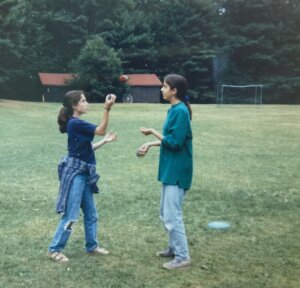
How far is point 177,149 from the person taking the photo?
476cm

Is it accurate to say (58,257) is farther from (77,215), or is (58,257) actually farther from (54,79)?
(54,79)

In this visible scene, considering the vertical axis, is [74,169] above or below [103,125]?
below

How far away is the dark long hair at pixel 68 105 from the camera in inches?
198

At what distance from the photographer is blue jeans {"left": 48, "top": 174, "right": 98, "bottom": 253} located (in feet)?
16.3

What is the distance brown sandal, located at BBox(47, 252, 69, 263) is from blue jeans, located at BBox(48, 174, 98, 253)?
3 centimetres

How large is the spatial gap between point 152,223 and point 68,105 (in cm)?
232

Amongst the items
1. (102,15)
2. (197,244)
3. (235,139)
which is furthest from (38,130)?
(102,15)

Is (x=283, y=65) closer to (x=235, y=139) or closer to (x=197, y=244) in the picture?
(x=235, y=139)

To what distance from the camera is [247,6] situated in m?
56.6

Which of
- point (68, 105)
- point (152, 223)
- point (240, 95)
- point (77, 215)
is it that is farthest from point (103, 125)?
point (240, 95)

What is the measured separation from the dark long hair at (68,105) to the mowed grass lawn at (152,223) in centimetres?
141

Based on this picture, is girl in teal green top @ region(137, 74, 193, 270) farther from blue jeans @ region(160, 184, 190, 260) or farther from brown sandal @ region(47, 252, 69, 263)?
brown sandal @ region(47, 252, 69, 263)

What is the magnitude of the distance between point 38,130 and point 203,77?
36.4 m

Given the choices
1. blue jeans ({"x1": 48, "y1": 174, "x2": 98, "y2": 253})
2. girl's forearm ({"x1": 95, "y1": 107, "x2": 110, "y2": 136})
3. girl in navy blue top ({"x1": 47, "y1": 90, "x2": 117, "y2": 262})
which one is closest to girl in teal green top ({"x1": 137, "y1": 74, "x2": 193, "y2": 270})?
girl's forearm ({"x1": 95, "y1": 107, "x2": 110, "y2": 136})
